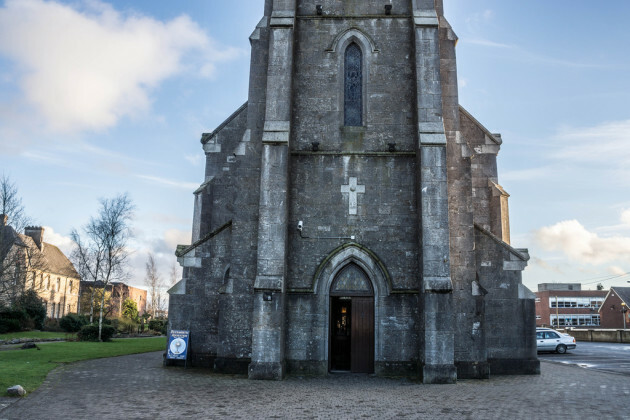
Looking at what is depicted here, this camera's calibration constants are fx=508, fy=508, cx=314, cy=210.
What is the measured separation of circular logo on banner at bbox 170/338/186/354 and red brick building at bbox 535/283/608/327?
75.7 m

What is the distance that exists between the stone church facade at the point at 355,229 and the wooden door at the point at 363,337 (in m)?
0.04

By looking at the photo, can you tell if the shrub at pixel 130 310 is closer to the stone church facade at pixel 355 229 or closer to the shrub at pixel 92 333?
the shrub at pixel 92 333

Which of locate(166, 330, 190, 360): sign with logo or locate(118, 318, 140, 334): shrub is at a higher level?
locate(166, 330, 190, 360): sign with logo

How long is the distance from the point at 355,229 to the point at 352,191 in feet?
4.04

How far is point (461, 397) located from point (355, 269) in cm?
547

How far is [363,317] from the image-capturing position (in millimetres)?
15633

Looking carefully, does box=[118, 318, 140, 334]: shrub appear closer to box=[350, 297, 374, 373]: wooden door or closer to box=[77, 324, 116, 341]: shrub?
box=[77, 324, 116, 341]: shrub

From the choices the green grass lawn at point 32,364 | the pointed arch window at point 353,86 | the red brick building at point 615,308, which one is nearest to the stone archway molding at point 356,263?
the pointed arch window at point 353,86

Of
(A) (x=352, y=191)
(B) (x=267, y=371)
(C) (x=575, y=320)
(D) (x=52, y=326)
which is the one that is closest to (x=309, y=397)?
(B) (x=267, y=371)

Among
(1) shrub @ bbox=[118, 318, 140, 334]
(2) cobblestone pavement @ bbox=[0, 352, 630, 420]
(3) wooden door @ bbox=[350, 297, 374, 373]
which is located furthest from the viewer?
(1) shrub @ bbox=[118, 318, 140, 334]

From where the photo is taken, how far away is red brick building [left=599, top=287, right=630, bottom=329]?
216ft

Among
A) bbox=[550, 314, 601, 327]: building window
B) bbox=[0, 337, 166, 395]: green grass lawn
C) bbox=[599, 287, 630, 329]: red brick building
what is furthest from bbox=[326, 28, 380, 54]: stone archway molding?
bbox=[550, 314, 601, 327]: building window

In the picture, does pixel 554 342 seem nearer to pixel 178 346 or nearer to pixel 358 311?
pixel 358 311

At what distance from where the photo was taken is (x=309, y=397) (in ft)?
37.0
